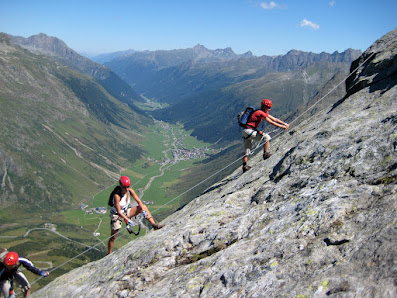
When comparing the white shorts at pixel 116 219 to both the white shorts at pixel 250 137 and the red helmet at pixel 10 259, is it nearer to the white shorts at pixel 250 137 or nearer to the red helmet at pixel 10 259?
the red helmet at pixel 10 259

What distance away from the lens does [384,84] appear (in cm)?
1970

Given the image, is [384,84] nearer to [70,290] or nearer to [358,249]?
[358,249]

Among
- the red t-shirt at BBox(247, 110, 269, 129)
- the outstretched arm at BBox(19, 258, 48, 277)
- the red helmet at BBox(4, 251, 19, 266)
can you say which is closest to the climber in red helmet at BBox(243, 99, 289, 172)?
the red t-shirt at BBox(247, 110, 269, 129)

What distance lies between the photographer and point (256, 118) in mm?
19531

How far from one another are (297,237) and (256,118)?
34.8 ft

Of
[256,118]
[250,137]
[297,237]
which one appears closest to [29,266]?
[297,237]

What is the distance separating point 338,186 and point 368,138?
343 centimetres

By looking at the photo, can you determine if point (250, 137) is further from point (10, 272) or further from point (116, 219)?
point (10, 272)

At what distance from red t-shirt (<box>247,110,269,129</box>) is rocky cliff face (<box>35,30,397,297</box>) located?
10.8 ft

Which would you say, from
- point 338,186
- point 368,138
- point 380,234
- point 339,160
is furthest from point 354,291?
point 368,138

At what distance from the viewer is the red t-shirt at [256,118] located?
61.7 ft

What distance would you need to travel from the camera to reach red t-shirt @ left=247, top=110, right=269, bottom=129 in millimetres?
18803

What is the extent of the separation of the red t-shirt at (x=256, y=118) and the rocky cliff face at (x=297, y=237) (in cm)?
328

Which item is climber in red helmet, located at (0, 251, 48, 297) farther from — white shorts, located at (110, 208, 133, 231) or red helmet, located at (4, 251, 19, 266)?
white shorts, located at (110, 208, 133, 231)
